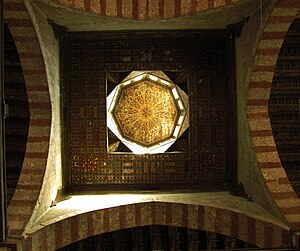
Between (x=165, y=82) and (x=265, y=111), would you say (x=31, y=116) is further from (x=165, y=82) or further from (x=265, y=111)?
(x=265, y=111)

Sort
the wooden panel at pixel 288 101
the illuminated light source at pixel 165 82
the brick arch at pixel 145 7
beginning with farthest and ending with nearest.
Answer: the illuminated light source at pixel 165 82
the wooden panel at pixel 288 101
the brick arch at pixel 145 7

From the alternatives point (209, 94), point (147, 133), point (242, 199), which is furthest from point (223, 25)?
point (242, 199)

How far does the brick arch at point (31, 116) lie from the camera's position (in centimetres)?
344

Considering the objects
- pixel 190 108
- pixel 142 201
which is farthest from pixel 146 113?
pixel 142 201

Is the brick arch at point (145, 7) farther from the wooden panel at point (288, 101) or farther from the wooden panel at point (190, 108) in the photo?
the wooden panel at point (288, 101)

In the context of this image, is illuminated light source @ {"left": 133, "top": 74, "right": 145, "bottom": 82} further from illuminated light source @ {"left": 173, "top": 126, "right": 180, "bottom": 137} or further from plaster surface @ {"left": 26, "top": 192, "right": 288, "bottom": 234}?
plaster surface @ {"left": 26, "top": 192, "right": 288, "bottom": 234}

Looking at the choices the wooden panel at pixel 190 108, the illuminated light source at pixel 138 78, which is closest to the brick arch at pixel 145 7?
the wooden panel at pixel 190 108

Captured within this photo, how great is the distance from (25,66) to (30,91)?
0.90ft

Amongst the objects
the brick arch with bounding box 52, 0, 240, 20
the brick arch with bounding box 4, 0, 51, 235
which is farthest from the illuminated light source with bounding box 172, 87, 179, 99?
the brick arch with bounding box 4, 0, 51, 235

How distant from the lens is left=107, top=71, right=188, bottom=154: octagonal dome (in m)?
4.91

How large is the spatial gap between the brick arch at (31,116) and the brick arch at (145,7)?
0.51 meters

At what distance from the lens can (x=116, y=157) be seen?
4625 mm

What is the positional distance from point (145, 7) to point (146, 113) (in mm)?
1878

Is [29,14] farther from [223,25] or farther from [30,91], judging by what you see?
[223,25]
